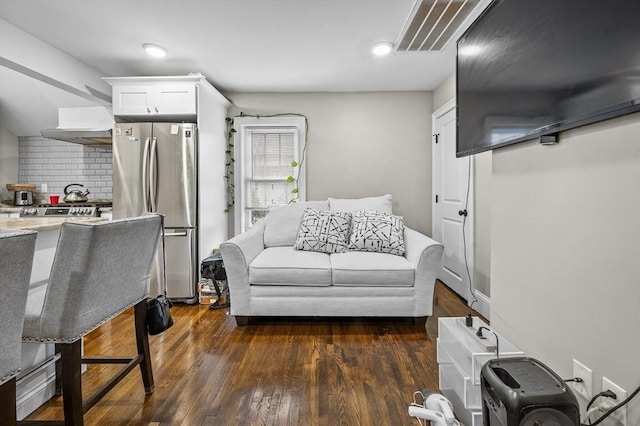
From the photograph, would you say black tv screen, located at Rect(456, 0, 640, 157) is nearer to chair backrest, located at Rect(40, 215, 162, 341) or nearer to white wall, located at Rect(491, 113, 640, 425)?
white wall, located at Rect(491, 113, 640, 425)

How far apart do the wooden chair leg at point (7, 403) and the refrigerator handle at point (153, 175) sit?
2.50m

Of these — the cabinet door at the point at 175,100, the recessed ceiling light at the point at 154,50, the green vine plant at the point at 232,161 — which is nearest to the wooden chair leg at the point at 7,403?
the recessed ceiling light at the point at 154,50

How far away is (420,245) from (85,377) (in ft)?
7.88

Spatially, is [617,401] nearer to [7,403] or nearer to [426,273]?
[426,273]

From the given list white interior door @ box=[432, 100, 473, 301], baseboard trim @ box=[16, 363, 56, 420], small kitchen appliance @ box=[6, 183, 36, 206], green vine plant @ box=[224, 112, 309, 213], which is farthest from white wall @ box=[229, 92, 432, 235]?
baseboard trim @ box=[16, 363, 56, 420]

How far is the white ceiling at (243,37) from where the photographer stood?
7.51 feet

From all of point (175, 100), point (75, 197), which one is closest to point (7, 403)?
point (175, 100)

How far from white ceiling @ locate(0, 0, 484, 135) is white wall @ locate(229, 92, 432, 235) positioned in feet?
1.06

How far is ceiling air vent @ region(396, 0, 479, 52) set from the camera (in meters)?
2.17

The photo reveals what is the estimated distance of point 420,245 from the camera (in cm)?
277

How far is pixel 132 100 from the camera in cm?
339

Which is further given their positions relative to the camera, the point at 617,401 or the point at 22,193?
the point at 22,193

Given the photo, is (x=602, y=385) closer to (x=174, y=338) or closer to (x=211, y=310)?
(x=174, y=338)

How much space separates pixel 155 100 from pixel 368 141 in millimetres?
2370
